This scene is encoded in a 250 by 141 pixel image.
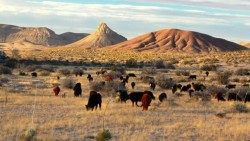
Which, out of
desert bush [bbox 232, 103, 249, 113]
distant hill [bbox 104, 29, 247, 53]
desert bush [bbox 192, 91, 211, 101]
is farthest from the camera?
distant hill [bbox 104, 29, 247, 53]

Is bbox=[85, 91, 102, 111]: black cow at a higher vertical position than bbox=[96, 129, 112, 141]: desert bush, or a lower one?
higher

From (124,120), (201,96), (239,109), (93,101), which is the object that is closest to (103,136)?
(124,120)

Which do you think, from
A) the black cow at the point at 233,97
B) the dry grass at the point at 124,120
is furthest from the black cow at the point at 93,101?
the black cow at the point at 233,97

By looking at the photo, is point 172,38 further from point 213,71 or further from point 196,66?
point 213,71

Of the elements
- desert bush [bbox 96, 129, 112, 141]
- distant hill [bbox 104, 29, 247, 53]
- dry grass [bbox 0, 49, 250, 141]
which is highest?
distant hill [bbox 104, 29, 247, 53]

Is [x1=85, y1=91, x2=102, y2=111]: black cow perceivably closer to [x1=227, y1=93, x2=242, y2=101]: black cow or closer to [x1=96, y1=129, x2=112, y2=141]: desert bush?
[x1=96, y1=129, x2=112, y2=141]: desert bush

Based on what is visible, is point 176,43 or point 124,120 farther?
point 176,43

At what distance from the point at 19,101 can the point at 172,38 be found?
119 metres

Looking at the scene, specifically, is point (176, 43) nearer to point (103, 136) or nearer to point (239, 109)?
point (239, 109)

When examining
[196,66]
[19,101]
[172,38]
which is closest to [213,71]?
[196,66]

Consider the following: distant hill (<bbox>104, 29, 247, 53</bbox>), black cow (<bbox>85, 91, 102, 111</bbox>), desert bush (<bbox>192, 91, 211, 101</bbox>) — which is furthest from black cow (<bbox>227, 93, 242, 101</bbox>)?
distant hill (<bbox>104, 29, 247, 53</bbox>)

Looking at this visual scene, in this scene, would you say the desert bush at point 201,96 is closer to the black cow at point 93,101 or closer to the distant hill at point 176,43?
the black cow at point 93,101

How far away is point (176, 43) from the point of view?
442 ft

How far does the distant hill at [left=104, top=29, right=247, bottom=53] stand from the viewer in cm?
12805
